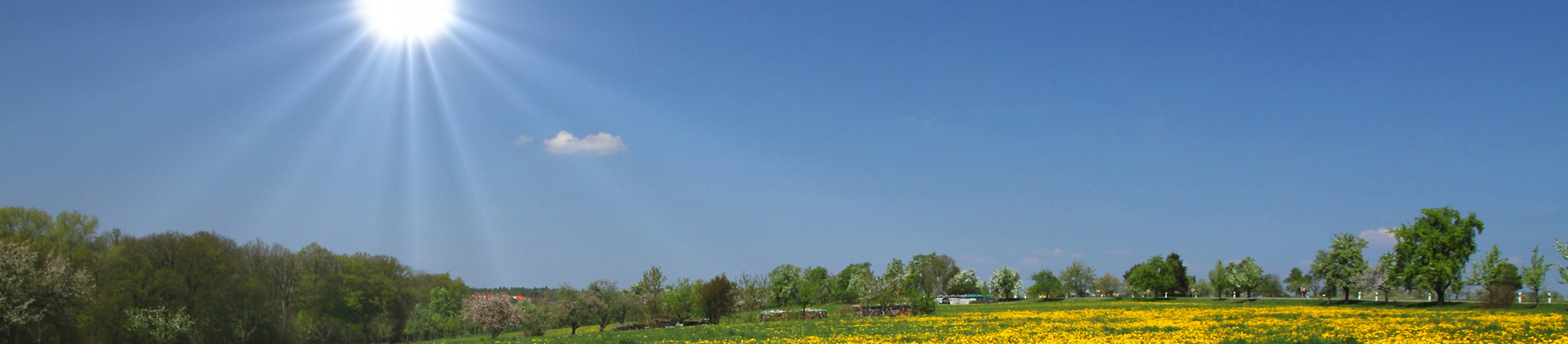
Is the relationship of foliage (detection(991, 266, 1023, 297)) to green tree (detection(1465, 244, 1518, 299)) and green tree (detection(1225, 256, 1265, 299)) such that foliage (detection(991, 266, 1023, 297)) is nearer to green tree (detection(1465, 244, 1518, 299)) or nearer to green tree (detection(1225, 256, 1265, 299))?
green tree (detection(1225, 256, 1265, 299))

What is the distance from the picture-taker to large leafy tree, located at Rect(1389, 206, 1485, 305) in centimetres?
5372

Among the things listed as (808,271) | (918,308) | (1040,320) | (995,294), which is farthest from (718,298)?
(808,271)

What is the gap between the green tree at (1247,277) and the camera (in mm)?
84312

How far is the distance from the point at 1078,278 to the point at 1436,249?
2362 inches

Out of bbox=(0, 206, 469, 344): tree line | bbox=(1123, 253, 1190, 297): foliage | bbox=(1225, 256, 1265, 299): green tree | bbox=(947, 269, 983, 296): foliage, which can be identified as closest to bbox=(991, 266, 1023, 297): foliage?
bbox=(947, 269, 983, 296): foliage

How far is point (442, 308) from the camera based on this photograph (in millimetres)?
98188

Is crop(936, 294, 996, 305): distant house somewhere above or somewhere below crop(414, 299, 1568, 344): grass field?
below

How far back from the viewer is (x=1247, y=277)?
8456 centimetres

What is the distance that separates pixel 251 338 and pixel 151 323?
1309cm

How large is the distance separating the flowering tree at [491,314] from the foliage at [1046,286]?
7300 centimetres

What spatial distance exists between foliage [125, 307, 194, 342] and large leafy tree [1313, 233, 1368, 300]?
95810mm

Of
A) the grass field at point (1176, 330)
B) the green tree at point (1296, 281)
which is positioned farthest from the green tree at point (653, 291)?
the green tree at point (1296, 281)

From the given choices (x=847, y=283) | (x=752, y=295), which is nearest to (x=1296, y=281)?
(x=847, y=283)

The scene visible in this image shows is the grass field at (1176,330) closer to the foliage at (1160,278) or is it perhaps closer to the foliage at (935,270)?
the foliage at (1160,278)
